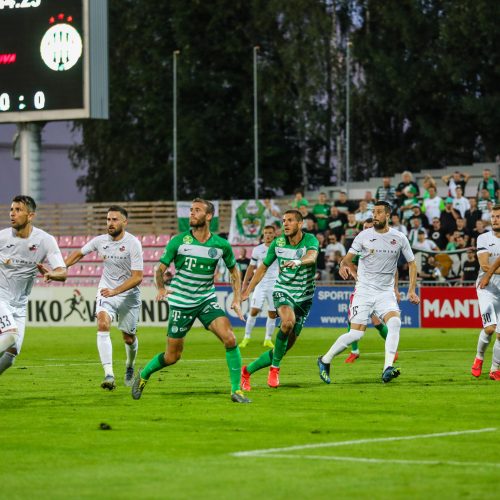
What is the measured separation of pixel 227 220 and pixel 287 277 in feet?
85.3

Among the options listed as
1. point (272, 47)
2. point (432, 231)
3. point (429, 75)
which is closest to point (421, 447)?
point (432, 231)

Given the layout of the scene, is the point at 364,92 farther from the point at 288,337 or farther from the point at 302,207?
the point at 288,337

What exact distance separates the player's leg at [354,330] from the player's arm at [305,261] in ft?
3.92

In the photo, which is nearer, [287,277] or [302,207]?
[287,277]

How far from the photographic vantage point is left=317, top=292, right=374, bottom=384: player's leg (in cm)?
1841

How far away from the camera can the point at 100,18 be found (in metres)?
32.6

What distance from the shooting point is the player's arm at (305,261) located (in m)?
17.0

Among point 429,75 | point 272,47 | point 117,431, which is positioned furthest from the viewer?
point 272,47

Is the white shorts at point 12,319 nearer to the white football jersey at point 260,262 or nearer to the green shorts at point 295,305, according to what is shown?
the green shorts at point 295,305

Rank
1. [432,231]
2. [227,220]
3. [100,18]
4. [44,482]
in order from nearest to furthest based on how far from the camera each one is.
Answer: [44,482]
[100,18]
[432,231]
[227,220]

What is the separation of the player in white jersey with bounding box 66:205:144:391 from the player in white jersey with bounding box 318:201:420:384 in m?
2.55

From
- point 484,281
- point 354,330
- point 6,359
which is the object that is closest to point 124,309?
point 354,330

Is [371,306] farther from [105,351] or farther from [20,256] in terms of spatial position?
[20,256]

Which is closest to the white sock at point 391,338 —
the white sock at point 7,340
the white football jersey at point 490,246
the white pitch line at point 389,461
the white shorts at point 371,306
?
the white shorts at point 371,306
